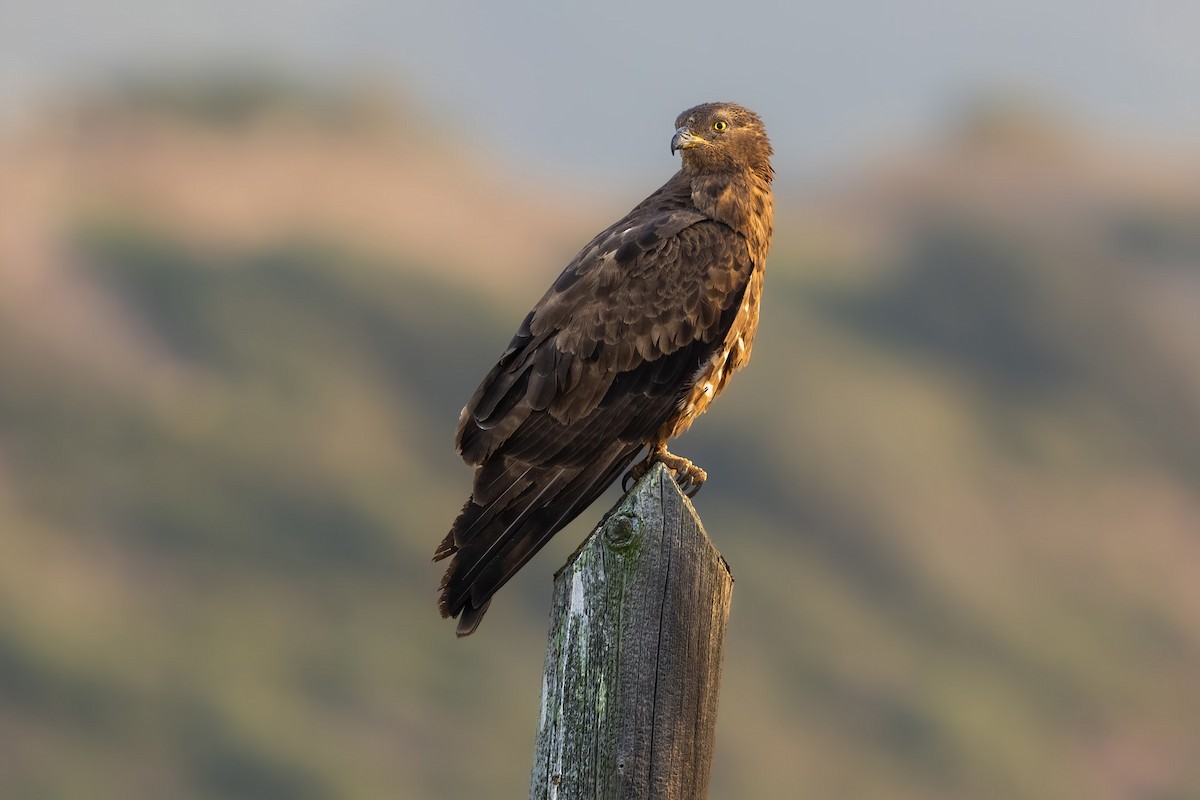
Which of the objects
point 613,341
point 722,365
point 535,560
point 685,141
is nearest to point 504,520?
point 613,341

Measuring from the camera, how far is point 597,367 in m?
8.18

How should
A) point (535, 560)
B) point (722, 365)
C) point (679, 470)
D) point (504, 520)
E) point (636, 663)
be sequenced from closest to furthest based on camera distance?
point (636, 663) → point (504, 520) → point (679, 470) → point (722, 365) → point (535, 560)

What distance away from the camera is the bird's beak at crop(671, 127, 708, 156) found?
30.8 feet

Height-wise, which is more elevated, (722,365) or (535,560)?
(535,560)

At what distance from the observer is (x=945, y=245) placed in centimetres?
12181

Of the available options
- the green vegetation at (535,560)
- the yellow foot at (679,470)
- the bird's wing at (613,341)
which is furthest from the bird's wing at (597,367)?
the green vegetation at (535,560)

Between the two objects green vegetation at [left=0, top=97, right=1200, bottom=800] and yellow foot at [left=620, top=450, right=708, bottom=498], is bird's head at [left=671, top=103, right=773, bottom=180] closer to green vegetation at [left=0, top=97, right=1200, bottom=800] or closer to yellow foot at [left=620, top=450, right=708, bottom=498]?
yellow foot at [left=620, top=450, right=708, bottom=498]

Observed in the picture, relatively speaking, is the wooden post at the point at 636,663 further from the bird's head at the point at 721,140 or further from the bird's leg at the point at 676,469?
the bird's head at the point at 721,140

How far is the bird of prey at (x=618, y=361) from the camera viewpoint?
24.4ft

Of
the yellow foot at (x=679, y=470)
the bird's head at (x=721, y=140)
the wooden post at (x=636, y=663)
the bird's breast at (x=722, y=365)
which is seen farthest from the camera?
the bird's head at (x=721, y=140)

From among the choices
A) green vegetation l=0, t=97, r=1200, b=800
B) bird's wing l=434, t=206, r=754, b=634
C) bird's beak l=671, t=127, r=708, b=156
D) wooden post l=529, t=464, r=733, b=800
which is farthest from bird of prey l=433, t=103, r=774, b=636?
green vegetation l=0, t=97, r=1200, b=800

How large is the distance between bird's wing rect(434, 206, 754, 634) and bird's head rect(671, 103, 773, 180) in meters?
0.59

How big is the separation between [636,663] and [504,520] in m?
Answer: 1.96

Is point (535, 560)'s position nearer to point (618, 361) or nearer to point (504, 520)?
point (618, 361)
